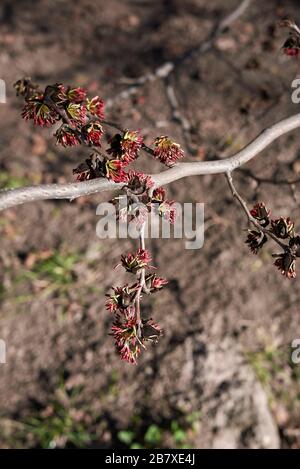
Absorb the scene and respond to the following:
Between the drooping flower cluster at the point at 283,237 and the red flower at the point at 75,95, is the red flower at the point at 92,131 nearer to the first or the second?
the red flower at the point at 75,95

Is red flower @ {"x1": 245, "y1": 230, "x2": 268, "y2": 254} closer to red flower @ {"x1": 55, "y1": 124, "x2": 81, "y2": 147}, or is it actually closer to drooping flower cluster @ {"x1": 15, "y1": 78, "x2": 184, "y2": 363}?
drooping flower cluster @ {"x1": 15, "y1": 78, "x2": 184, "y2": 363}

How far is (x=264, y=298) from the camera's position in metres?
3.94

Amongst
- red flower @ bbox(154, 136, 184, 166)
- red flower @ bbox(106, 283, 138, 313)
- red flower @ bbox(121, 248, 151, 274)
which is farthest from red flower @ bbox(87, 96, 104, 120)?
red flower @ bbox(106, 283, 138, 313)

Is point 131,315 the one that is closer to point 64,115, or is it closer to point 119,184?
point 119,184

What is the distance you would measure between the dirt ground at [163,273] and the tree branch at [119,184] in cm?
94

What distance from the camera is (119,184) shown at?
1782 millimetres

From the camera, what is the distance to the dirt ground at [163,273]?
11.9 ft

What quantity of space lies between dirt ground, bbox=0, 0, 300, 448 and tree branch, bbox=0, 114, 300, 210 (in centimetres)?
94

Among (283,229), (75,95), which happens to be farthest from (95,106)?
(283,229)

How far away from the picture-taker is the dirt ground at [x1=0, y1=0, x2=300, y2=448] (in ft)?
11.9

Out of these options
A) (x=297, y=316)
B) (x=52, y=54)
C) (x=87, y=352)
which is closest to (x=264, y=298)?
(x=297, y=316)

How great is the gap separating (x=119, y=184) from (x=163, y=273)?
2435 millimetres

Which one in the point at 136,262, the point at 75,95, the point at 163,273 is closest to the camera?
the point at 136,262
